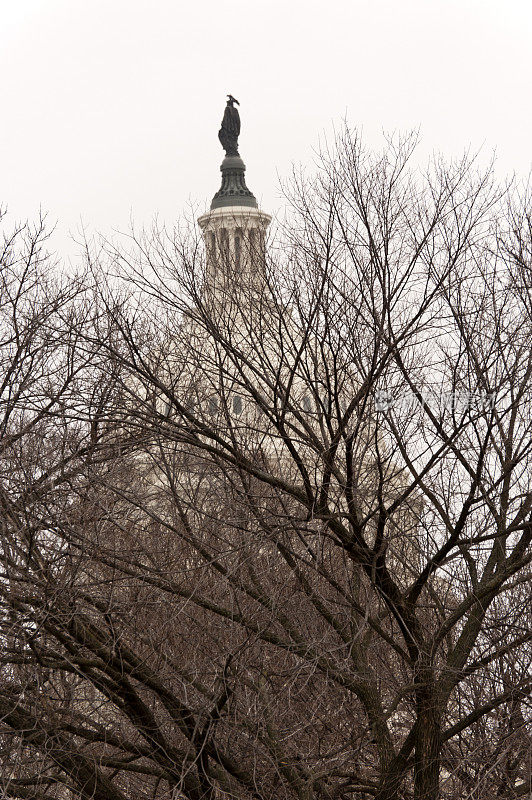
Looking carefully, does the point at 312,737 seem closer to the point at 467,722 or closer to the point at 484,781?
the point at 467,722

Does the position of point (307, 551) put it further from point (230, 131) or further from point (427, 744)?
point (230, 131)

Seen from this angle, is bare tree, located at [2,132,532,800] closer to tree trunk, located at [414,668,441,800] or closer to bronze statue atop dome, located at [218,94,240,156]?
tree trunk, located at [414,668,441,800]

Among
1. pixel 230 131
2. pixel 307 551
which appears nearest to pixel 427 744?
pixel 307 551

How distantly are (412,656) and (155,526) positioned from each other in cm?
371

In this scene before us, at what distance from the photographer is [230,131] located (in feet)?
250

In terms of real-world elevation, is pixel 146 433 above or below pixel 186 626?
above

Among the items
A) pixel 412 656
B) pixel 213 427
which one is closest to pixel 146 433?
pixel 213 427

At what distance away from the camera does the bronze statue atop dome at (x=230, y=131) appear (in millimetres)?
73556

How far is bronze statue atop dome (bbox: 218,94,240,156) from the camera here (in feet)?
241

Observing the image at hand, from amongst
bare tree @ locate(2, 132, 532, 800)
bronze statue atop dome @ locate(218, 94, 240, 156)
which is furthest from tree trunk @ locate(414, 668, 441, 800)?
bronze statue atop dome @ locate(218, 94, 240, 156)

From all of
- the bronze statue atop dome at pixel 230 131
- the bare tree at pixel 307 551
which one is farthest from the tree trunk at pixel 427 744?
the bronze statue atop dome at pixel 230 131

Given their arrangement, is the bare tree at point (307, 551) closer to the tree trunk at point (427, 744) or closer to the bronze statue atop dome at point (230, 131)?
the tree trunk at point (427, 744)

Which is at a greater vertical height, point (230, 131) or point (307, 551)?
point (230, 131)

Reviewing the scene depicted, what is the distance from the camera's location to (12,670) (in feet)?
37.1
